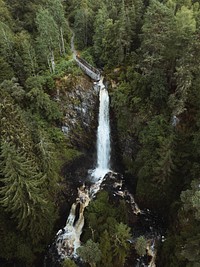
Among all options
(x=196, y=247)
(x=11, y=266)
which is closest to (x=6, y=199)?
(x=11, y=266)

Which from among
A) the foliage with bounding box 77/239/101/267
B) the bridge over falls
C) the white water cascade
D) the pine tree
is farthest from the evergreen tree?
the foliage with bounding box 77/239/101/267

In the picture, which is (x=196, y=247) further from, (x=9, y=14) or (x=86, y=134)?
(x=9, y=14)

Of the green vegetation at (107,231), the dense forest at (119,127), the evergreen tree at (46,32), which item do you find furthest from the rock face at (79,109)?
the green vegetation at (107,231)

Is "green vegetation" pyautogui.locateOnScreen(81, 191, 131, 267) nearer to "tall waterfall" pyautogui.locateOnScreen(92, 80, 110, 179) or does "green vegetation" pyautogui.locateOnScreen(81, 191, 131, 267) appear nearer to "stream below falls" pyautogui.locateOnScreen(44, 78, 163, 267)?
"stream below falls" pyautogui.locateOnScreen(44, 78, 163, 267)

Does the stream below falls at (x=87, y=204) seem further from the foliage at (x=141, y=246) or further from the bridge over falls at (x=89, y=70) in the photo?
the foliage at (x=141, y=246)

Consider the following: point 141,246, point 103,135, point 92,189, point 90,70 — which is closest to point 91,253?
point 141,246
